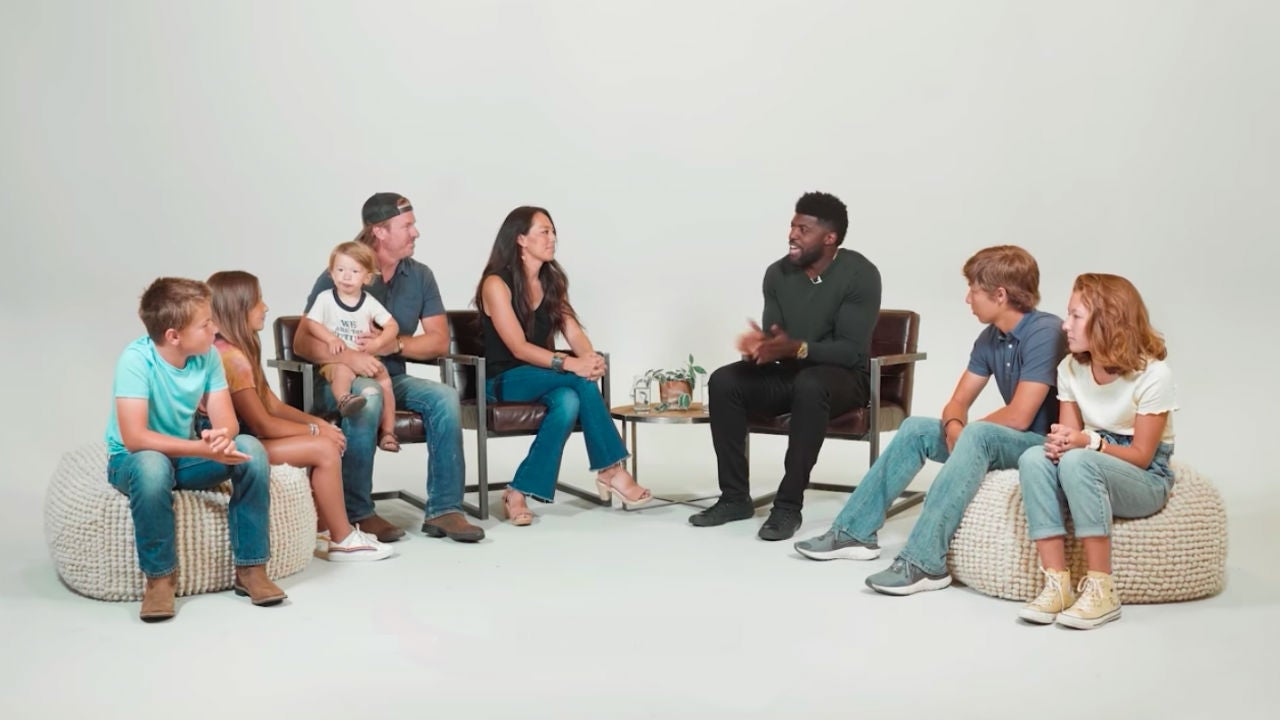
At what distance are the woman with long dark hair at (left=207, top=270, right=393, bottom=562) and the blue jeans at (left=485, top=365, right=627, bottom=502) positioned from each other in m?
0.77

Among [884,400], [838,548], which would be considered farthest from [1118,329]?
[884,400]

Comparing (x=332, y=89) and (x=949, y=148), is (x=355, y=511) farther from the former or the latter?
(x=949, y=148)

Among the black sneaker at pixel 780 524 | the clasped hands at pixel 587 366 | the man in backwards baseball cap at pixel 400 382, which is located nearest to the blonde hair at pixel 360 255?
the man in backwards baseball cap at pixel 400 382

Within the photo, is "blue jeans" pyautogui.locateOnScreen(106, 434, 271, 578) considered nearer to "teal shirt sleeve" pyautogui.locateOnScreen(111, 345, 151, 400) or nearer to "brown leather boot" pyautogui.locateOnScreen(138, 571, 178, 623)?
"brown leather boot" pyautogui.locateOnScreen(138, 571, 178, 623)

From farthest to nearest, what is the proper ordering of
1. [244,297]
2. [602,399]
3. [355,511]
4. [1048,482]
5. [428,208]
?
[428,208] < [602,399] < [355,511] < [244,297] < [1048,482]

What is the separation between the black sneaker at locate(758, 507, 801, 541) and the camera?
480 centimetres

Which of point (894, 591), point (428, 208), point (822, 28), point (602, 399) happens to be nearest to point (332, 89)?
point (428, 208)

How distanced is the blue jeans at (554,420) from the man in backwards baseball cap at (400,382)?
0.29 meters

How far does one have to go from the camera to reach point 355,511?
Result: 4824mm

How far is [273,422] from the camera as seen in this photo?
4383mm

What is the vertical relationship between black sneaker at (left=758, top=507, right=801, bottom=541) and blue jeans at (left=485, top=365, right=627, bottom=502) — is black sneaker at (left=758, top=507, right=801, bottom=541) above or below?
below

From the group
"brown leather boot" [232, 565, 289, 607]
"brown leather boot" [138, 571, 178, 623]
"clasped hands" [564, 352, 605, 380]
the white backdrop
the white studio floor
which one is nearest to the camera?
the white studio floor

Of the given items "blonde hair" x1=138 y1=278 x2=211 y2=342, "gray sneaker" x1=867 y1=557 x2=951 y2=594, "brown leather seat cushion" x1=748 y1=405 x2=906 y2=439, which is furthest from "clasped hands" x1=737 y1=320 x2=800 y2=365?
"blonde hair" x1=138 y1=278 x2=211 y2=342

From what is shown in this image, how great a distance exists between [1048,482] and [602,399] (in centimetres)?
198
